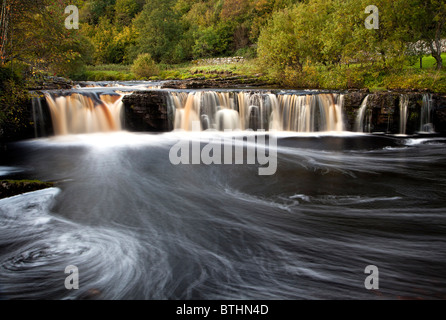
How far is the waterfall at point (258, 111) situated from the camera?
51.2 ft

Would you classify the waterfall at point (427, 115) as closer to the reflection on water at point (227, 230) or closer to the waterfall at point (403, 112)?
the waterfall at point (403, 112)

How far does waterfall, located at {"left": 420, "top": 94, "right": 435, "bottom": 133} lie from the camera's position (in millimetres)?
14562

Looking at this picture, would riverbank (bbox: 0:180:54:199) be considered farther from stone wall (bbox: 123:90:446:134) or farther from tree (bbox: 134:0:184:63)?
tree (bbox: 134:0:184:63)

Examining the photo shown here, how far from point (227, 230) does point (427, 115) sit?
1342cm

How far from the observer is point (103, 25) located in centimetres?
6400

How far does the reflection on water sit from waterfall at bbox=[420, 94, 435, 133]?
5544mm

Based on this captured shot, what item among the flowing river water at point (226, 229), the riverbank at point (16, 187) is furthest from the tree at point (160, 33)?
the riverbank at point (16, 187)

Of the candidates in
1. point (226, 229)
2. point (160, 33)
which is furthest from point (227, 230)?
point (160, 33)

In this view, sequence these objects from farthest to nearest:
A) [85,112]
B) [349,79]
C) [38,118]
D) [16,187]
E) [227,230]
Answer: [349,79], [85,112], [38,118], [16,187], [227,230]

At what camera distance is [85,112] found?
14648 mm

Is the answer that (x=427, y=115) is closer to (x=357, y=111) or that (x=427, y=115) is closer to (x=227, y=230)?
(x=357, y=111)

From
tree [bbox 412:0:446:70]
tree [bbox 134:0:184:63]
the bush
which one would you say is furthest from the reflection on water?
tree [bbox 134:0:184:63]
